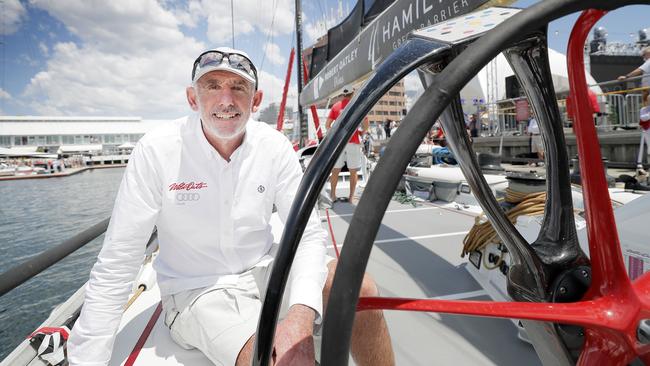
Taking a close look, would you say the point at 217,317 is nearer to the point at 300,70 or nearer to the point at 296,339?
the point at 296,339

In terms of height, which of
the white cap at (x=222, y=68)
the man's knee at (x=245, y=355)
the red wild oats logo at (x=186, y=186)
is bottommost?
the man's knee at (x=245, y=355)

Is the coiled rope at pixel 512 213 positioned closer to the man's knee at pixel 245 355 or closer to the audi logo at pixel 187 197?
the man's knee at pixel 245 355

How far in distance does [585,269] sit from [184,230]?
1279 millimetres

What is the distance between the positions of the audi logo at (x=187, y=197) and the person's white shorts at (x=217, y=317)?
349 mm

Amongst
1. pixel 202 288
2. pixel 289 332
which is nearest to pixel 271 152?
pixel 202 288

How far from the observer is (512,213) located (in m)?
1.95

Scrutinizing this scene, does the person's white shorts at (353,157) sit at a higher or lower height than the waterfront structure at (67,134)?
lower

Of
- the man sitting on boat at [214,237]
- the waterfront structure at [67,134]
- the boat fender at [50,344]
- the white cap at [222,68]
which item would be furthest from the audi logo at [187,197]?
the waterfront structure at [67,134]

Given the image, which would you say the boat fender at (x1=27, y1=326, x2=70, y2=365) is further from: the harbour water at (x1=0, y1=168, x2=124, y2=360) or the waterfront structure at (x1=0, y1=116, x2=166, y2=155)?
the waterfront structure at (x1=0, y1=116, x2=166, y2=155)

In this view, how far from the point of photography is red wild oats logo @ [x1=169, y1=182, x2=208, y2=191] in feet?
4.52

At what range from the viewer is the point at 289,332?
3.51 feet

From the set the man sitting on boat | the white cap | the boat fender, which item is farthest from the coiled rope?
the boat fender

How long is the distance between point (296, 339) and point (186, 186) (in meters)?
0.74

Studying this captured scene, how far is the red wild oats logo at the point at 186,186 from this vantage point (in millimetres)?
1377
